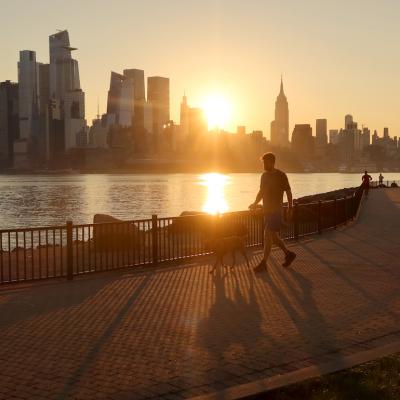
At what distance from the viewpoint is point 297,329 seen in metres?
8.09

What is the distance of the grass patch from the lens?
5.41 meters

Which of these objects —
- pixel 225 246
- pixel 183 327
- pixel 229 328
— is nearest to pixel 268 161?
pixel 225 246

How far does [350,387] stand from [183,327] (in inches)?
122

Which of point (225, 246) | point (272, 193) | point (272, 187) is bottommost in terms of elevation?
point (225, 246)

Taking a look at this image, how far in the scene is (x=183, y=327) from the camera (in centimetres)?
825

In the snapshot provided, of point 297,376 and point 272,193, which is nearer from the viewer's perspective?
point 297,376

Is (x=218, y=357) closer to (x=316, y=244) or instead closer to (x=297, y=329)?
(x=297, y=329)

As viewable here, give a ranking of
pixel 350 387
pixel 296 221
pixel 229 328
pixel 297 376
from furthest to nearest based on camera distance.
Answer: pixel 296 221
pixel 229 328
pixel 297 376
pixel 350 387

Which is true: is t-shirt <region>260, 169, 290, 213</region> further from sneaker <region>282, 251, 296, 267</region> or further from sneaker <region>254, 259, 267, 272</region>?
sneaker <region>282, 251, 296, 267</region>

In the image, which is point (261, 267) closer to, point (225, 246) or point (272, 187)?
point (225, 246)

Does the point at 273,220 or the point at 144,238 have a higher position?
the point at 273,220

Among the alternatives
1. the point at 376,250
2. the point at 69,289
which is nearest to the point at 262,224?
the point at 376,250

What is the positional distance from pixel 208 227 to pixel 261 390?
10529mm

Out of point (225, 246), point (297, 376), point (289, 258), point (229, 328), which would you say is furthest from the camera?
point (289, 258)
